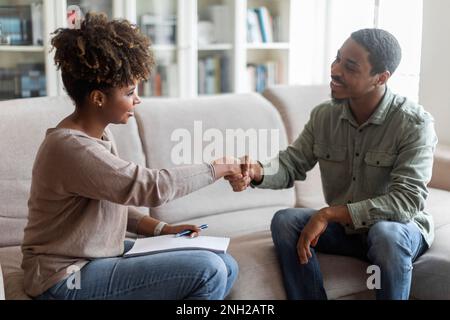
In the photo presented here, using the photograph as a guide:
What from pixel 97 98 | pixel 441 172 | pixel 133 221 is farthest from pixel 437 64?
pixel 97 98

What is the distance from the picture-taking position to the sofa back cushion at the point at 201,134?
7.36 feet

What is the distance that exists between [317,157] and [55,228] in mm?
918

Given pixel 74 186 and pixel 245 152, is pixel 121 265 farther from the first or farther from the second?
pixel 245 152

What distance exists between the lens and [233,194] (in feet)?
7.84

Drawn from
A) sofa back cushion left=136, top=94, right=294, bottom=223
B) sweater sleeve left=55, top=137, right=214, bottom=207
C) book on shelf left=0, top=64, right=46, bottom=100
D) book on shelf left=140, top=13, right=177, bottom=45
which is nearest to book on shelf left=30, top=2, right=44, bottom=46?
book on shelf left=0, top=64, right=46, bottom=100

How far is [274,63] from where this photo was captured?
3.99 meters

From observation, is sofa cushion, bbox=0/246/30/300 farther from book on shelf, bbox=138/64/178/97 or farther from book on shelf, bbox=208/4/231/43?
book on shelf, bbox=208/4/231/43

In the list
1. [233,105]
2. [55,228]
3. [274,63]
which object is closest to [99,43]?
[55,228]

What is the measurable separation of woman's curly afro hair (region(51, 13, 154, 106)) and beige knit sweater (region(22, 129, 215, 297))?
0.13 meters

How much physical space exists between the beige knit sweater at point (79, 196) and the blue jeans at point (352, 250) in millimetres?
353

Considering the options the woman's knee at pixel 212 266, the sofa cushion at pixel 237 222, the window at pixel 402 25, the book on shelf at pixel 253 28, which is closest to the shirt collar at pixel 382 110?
the sofa cushion at pixel 237 222

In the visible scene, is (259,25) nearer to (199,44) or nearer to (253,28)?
(253,28)

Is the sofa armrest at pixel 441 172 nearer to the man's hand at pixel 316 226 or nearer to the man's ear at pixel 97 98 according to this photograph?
the man's hand at pixel 316 226
